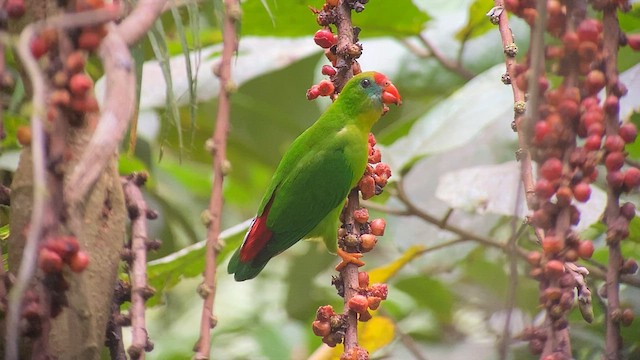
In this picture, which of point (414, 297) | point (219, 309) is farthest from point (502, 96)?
point (219, 309)

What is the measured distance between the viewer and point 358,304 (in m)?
1.28

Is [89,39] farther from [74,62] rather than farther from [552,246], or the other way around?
[552,246]

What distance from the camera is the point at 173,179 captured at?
3.58 metres

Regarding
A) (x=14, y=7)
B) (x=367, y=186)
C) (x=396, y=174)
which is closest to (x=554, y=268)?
(x=367, y=186)

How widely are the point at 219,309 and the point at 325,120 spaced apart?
6.20 feet

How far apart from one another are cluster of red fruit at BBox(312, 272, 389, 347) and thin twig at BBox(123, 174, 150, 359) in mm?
250

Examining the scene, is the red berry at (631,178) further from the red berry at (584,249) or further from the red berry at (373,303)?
the red berry at (373,303)

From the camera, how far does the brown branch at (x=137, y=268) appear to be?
1.26 m

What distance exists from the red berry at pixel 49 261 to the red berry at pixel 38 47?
0.21 meters

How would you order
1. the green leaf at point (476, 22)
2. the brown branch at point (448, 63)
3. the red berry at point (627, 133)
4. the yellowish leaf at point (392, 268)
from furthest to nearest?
1. the brown branch at point (448, 63)
2. the green leaf at point (476, 22)
3. the yellowish leaf at point (392, 268)
4. the red berry at point (627, 133)

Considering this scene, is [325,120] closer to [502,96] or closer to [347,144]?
[347,144]

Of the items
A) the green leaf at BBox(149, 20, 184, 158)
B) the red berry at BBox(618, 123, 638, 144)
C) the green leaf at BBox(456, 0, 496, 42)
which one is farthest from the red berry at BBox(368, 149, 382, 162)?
the green leaf at BBox(456, 0, 496, 42)

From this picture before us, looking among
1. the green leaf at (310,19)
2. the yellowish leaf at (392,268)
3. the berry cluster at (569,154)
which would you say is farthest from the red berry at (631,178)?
the green leaf at (310,19)

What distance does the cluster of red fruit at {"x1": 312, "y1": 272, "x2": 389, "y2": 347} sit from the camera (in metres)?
1.29
